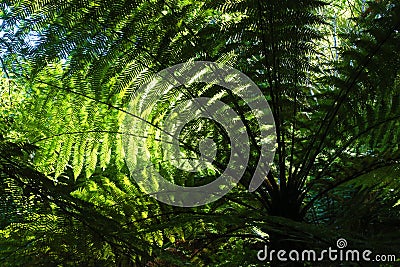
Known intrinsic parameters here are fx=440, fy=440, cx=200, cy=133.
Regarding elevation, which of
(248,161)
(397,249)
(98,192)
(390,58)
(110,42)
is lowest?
(397,249)

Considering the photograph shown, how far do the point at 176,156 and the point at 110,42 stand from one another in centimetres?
50

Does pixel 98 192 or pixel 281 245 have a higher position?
pixel 98 192

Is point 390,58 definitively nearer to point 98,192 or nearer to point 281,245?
point 281,245

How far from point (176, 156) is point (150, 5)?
0.56 metres

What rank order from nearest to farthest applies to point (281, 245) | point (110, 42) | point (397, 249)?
point (397, 249), point (281, 245), point (110, 42)

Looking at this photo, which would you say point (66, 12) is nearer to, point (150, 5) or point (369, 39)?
point (150, 5)

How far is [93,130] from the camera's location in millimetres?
1568

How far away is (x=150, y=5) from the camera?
1.41 meters

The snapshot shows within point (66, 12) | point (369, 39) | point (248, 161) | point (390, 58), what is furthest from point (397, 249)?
point (66, 12)

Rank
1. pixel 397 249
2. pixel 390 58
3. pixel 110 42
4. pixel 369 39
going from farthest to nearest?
pixel 369 39
pixel 390 58
pixel 110 42
pixel 397 249

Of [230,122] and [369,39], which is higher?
[369,39]

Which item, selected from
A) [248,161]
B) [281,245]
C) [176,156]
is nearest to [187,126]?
[176,156]

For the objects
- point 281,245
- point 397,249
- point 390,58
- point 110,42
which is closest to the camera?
point 397,249

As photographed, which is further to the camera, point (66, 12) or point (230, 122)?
point (230, 122)
